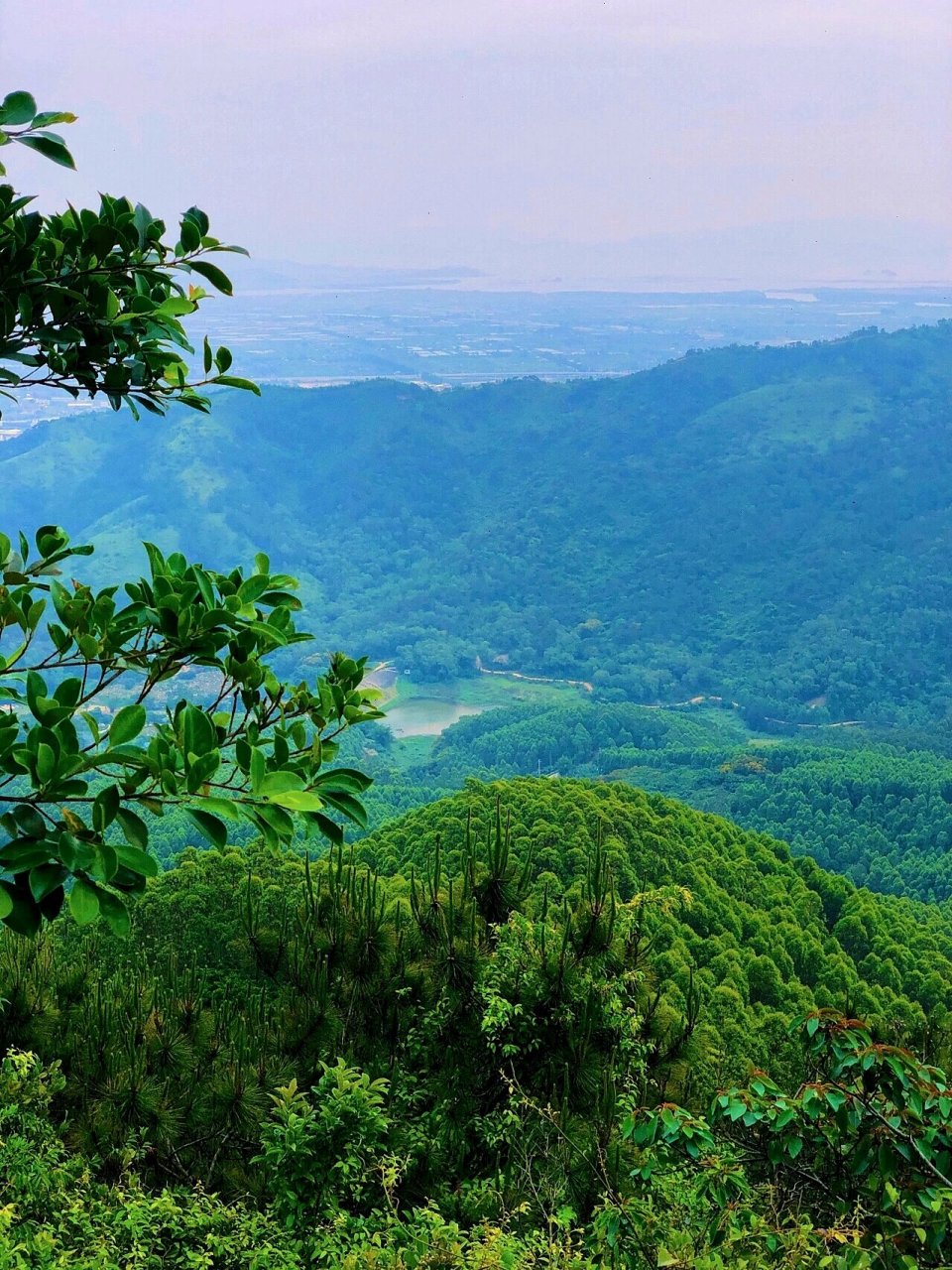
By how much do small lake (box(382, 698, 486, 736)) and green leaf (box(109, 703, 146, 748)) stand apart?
5709 centimetres

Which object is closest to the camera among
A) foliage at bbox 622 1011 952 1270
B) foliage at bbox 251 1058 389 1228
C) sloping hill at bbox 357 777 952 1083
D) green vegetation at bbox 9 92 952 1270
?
green vegetation at bbox 9 92 952 1270

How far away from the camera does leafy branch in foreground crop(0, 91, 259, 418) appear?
1.77m

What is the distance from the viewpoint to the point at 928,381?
83562 millimetres

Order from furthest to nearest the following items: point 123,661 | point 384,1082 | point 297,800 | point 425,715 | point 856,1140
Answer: point 425,715, point 384,1082, point 856,1140, point 123,661, point 297,800

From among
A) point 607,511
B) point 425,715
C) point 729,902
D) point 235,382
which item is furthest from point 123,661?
point 607,511

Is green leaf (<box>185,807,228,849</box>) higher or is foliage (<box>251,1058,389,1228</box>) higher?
green leaf (<box>185,807,228,849</box>)

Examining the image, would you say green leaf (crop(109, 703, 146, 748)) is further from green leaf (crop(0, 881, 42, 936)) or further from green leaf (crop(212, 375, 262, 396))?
green leaf (crop(212, 375, 262, 396))

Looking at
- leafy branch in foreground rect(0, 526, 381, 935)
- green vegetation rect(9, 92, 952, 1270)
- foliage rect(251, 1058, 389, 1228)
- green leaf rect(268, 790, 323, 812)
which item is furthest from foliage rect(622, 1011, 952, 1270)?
green leaf rect(268, 790, 323, 812)

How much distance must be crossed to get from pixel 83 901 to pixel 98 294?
1128 millimetres

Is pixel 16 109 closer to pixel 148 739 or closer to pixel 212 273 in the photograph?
pixel 212 273

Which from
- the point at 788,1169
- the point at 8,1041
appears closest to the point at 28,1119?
the point at 8,1041

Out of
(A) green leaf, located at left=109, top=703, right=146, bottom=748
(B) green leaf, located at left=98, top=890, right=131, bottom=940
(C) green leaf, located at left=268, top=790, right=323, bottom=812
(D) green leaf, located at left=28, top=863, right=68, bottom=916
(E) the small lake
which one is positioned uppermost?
(A) green leaf, located at left=109, top=703, right=146, bottom=748

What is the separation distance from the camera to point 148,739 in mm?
1525

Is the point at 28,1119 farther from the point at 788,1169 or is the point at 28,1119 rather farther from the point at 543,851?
the point at 543,851
